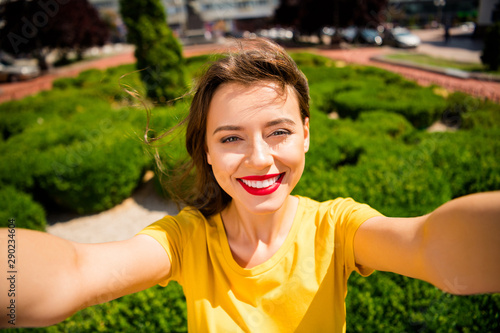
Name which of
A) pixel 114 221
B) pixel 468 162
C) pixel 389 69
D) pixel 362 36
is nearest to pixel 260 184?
pixel 468 162

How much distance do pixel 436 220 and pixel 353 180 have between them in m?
2.55

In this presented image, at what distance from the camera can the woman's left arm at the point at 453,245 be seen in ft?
2.59

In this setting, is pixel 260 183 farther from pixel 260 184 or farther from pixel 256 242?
pixel 256 242

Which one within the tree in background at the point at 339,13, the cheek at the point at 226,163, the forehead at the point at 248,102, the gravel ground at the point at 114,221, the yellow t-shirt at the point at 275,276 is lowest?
the gravel ground at the point at 114,221

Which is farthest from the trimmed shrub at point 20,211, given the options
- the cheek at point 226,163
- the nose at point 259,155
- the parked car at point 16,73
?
the parked car at point 16,73

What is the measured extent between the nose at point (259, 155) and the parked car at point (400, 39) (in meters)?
20.2

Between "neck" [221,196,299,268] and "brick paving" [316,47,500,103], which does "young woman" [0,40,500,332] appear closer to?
"neck" [221,196,299,268]

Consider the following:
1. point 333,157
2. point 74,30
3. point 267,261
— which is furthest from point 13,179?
point 74,30

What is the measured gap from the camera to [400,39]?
18906 millimetres

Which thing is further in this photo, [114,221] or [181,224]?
[114,221]

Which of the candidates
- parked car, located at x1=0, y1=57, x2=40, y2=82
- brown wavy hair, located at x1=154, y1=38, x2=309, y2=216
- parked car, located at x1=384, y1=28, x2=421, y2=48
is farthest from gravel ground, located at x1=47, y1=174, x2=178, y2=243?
parked car, located at x1=0, y1=57, x2=40, y2=82

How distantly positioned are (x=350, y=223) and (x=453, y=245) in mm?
428

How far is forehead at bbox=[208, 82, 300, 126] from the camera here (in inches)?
48.5

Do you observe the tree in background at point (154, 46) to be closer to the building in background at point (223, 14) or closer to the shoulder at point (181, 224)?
the shoulder at point (181, 224)
